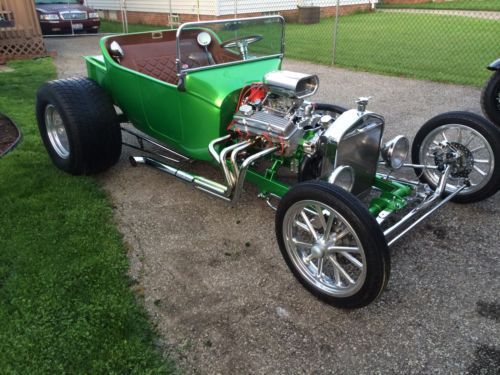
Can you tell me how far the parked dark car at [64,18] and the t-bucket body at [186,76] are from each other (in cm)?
1074

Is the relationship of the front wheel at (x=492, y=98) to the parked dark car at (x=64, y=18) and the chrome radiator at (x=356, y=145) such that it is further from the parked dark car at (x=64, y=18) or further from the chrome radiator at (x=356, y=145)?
the parked dark car at (x=64, y=18)

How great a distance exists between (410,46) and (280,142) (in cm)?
956

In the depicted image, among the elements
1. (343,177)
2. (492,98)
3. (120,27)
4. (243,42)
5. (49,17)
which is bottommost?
(120,27)

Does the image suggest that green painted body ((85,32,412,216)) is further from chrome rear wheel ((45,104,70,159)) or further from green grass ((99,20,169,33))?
green grass ((99,20,169,33))

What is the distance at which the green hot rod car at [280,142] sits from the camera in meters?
2.69

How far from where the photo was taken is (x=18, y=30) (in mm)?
10266

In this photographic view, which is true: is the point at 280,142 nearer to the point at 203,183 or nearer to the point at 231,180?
the point at 231,180

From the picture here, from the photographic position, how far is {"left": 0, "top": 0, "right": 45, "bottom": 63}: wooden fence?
1012 cm

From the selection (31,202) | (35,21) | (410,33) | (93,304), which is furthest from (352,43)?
(93,304)

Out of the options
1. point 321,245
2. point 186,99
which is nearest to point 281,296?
point 321,245

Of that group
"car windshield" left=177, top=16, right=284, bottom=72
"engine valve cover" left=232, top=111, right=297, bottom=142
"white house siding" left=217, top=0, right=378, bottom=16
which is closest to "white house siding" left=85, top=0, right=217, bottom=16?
"white house siding" left=217, top=0, right=378, bottom=16

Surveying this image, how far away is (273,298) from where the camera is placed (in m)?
2.83

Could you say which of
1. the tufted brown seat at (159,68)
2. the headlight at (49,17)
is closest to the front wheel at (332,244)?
the tufted brown seat at (159,68)

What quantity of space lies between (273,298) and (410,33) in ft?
42.1
